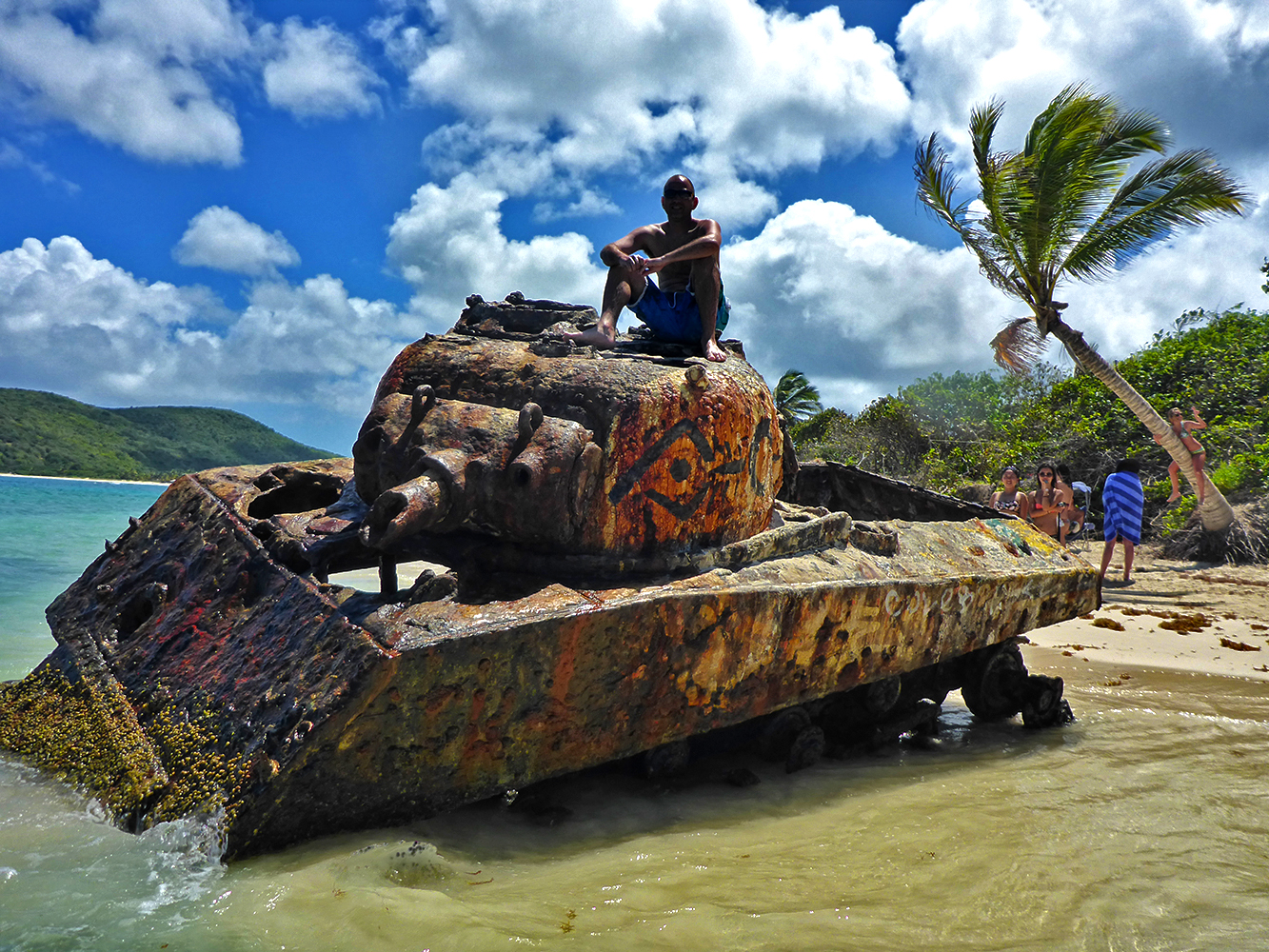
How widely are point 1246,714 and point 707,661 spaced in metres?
3.89

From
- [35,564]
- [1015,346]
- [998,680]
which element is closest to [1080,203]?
[1015,346]

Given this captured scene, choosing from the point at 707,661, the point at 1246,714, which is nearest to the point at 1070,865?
the point at 707,661

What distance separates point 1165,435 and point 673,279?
10.3 metres

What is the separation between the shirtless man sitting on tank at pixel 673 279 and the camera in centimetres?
385

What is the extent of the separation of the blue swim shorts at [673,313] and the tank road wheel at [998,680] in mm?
2520

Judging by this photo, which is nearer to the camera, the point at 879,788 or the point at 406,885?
the point at 406,885

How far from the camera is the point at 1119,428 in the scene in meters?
15.6

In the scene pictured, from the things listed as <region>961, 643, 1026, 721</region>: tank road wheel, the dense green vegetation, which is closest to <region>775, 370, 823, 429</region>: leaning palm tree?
the dense green vegetation

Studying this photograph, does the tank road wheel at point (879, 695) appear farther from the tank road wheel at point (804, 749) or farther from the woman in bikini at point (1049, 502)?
the woman in bikini at point (1049, 502)

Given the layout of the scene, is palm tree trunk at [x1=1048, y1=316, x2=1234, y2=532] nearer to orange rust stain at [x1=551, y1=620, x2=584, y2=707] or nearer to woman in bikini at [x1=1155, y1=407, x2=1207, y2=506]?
woman in bikini at [x1=1155, y1=407, x2=1207, y2=506]

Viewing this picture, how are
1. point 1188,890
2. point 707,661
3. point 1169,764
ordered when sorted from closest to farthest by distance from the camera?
point 1188,890 < point 707,661 < point 1169,764

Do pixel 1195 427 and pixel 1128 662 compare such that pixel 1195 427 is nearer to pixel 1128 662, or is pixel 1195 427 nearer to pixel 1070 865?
pixel 1128 662

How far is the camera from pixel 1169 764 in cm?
388

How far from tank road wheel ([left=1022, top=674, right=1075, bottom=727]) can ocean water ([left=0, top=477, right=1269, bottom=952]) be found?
655 mm
